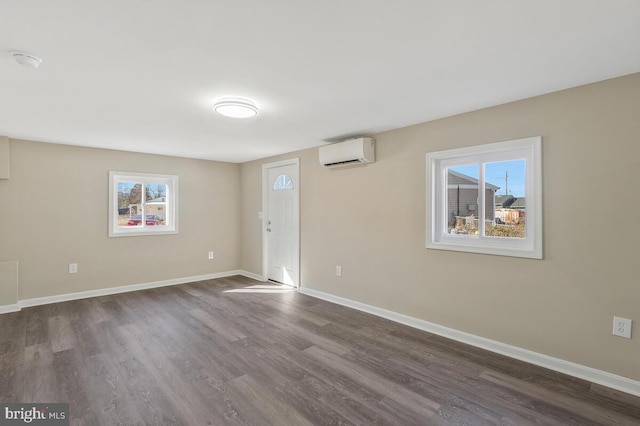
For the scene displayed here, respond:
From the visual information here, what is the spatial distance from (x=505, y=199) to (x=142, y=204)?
5.04 m

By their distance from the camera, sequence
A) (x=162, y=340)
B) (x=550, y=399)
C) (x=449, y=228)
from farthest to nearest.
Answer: (x=449, y=228) < (x=162, y=340) < (x=550, y=399)

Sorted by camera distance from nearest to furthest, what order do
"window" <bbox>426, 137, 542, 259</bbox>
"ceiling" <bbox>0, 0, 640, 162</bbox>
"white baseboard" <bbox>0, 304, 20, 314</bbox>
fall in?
"ceiling" <bbox>0, 0, 640, 162</bbox> < "window" <bbox>426, 137, 542, 259</bbox> < "white baseboard" <bbox>0, 304, 20, 314</bbox>

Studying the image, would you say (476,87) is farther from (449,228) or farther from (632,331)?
(632,331)

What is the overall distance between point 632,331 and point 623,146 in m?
1.28

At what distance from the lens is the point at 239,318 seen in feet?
11.6

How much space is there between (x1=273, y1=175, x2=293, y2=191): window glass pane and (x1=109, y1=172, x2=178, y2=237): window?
1.69m

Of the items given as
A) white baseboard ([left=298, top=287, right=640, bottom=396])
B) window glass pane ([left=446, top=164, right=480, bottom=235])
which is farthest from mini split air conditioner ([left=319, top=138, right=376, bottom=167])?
white baseboard ([left=298, top=287, right=640, bottom=396])

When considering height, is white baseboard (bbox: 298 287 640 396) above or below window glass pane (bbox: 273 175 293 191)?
below

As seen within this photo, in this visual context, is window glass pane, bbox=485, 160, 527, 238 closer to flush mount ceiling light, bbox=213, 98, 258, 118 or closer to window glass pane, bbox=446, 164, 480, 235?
window glass pane, bbox=446, 164, 480, 235

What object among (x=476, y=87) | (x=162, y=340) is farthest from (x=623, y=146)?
(x=162, y=340)

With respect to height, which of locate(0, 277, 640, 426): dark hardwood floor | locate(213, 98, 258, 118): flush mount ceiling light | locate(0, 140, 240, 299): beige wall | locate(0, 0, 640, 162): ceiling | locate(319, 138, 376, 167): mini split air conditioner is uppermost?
locate(0, 0, 640, 162): ceiling

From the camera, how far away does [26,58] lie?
181 cm

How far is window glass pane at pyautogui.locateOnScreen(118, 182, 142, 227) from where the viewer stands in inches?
185

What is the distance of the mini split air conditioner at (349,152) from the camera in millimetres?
3583
